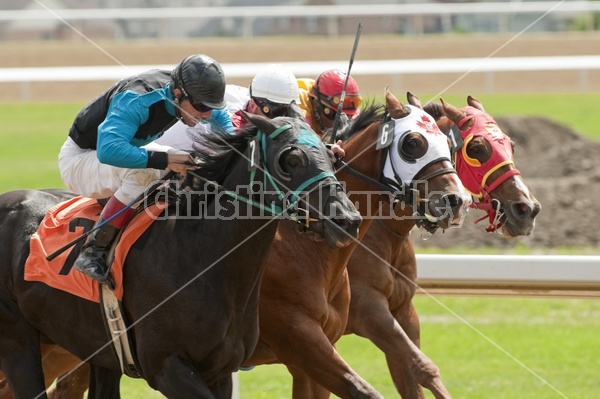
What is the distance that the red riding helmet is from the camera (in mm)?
6316

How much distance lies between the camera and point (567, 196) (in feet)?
45.8

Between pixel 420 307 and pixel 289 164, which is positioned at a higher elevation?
pixel 289 164

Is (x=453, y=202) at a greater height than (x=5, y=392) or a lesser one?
greater

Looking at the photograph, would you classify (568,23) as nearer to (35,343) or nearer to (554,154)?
(554,154)

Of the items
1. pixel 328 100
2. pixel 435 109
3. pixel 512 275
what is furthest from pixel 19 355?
pixel 512 275

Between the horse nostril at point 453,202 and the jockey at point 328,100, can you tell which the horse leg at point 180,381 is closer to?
the horse nostril at point 453,202

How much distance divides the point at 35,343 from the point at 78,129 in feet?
3.56

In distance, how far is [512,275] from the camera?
662cm

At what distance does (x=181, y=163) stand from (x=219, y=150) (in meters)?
0.18

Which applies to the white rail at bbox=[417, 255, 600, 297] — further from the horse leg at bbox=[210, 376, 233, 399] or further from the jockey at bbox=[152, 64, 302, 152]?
the horse leg at bbox=[210, 376, 233, 399]

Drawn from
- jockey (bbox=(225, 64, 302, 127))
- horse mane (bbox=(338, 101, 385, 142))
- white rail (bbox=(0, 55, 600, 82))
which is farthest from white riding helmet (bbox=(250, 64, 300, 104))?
white rail (bbox=(0, 55, 600, 82))

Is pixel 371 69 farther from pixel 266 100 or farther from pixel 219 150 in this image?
pixel 219 150

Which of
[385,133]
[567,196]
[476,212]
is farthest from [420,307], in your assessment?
[385,133]

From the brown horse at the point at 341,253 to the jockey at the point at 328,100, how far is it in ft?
2.22
